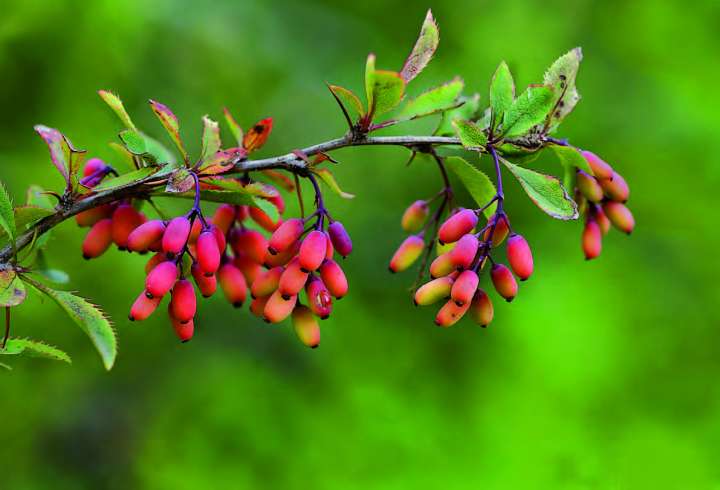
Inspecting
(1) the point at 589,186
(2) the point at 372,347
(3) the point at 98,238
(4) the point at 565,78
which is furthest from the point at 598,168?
(2) the point at 372,347

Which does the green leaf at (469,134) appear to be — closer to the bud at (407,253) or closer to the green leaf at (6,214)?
the bud at (407,253)

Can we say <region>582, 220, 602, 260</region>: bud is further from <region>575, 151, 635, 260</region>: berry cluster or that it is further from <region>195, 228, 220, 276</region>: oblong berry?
<region>195, 228, 220, 276</region>: oblong berry

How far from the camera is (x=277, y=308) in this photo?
0.86 meters

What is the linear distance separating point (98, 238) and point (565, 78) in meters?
0.53

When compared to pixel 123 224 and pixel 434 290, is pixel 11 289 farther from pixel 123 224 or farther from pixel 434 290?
pixel 434 290

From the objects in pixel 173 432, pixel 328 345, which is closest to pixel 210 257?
pixel 328 345

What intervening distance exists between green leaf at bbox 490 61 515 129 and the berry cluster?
5.7 inches

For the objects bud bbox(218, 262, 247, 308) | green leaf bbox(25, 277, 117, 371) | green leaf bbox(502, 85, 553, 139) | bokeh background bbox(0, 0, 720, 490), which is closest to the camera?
green leaf bbox(25, 277, 117, 371)

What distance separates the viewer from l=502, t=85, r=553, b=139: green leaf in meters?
0.82

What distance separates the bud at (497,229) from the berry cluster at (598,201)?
0.15 m

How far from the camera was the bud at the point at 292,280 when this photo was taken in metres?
0.85

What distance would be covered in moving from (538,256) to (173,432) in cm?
107

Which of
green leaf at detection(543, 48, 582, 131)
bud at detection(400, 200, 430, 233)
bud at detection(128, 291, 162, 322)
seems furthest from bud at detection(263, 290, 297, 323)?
green leaf at detection(543, 48, 582, 131)

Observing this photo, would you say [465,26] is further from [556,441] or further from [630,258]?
[556,441]
